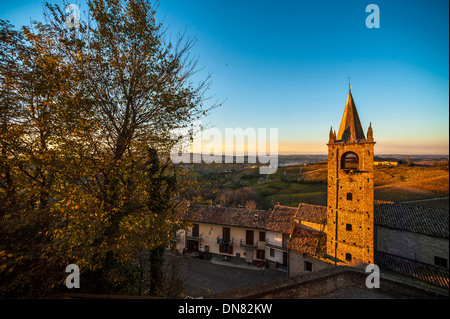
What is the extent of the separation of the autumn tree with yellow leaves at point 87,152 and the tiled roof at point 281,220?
50.8 feet

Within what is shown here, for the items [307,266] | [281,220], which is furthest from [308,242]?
[281,220]

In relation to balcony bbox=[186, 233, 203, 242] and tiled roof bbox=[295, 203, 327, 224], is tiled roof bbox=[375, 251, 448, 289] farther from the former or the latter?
balcony bbox=[186, 233, 203, 242]

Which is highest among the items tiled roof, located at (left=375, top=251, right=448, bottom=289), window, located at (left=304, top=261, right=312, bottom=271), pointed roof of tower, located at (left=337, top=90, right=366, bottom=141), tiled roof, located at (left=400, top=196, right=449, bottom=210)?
pointed roof of tower, located at (left=337, top=90, right=366, bottom=141)

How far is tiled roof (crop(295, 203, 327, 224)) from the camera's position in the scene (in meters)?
18.4

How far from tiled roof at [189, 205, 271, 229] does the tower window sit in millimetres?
10725

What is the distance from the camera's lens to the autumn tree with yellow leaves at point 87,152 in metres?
4.93

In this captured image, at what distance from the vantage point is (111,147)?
6066 mm

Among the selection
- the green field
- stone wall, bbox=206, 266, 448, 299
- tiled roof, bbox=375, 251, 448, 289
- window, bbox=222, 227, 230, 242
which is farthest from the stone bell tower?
window, bbox=222, 227, 230, 242

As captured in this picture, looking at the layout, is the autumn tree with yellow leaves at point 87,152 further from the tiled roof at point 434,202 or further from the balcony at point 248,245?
the tiled roof at point 434,202

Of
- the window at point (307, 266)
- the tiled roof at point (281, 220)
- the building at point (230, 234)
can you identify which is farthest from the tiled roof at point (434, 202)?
the building at point (230, 234)

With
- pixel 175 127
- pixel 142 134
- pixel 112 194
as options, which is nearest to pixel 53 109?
pixel 142 134
